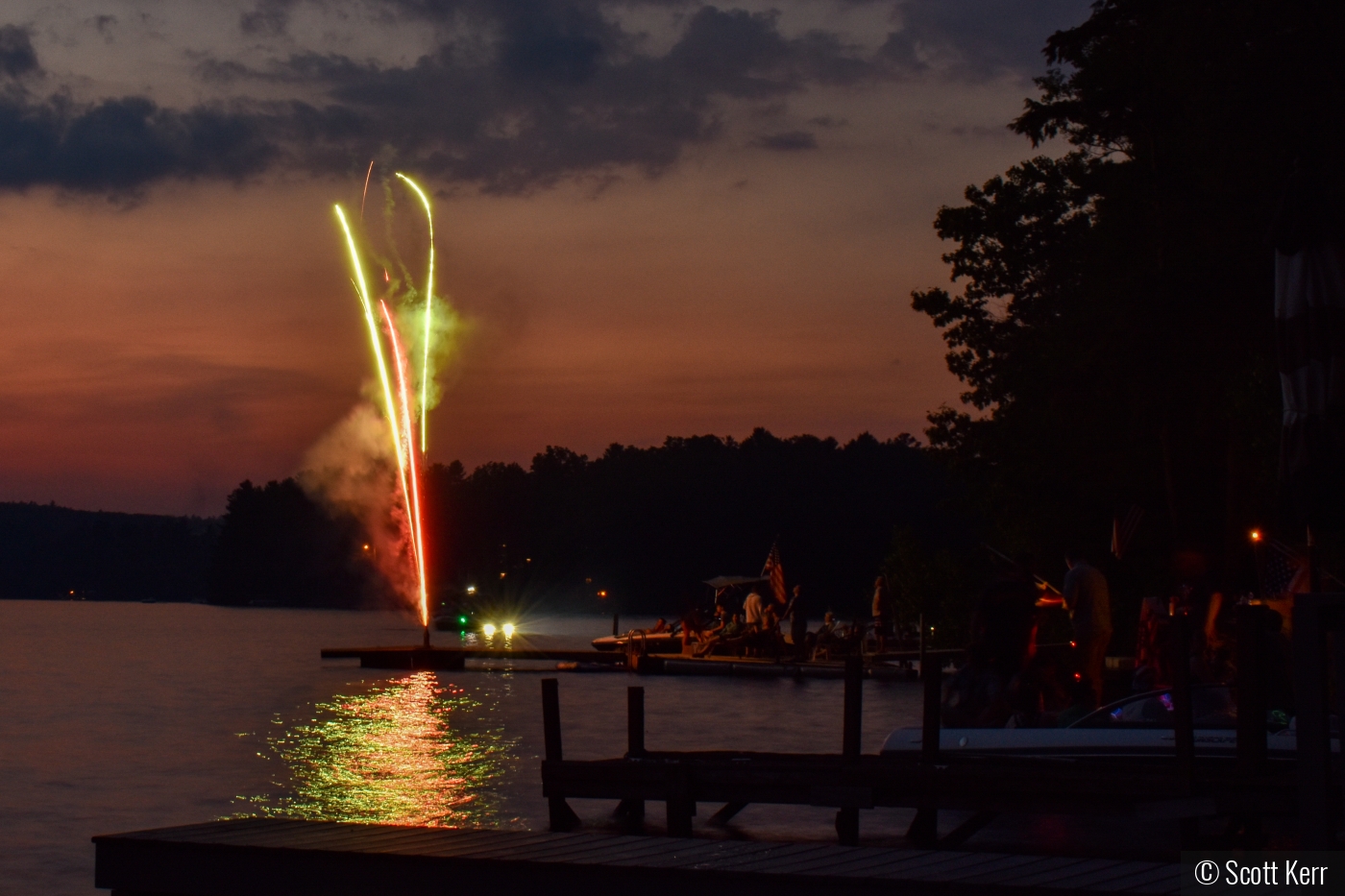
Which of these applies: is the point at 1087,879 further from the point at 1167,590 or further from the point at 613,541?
the point at 613,541

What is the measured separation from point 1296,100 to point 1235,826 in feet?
45.7

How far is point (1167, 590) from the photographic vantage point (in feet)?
116

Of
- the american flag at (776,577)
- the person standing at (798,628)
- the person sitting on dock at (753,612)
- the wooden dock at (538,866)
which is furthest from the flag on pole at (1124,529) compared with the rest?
the wooden dock at (538,866)

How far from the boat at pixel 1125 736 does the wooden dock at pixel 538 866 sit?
14.7 ft

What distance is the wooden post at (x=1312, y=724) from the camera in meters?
6.32

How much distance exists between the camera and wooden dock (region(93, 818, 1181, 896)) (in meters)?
7.01

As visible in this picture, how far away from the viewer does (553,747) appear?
13281 millimetres

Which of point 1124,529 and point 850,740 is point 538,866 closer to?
point 850,740

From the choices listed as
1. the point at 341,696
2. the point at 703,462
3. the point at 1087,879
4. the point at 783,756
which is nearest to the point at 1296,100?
the point at 783,756

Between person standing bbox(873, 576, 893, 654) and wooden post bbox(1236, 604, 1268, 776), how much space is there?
1306 inches

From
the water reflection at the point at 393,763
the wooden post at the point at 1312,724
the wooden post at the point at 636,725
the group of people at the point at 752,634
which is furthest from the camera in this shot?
the group of people at the point at 752,634

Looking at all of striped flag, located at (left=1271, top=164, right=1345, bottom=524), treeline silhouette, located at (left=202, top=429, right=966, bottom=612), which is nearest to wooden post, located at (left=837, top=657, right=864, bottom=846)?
striped flag, located at (left=1271, top=164, right=1345, bottom=524)

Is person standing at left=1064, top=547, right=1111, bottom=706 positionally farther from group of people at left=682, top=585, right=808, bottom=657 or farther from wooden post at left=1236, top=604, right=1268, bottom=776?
group of people at left=682, top=585, right=808, bottom=657

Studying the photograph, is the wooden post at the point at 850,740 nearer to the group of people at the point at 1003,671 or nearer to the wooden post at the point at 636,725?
the wooden post at the point at 636,725
